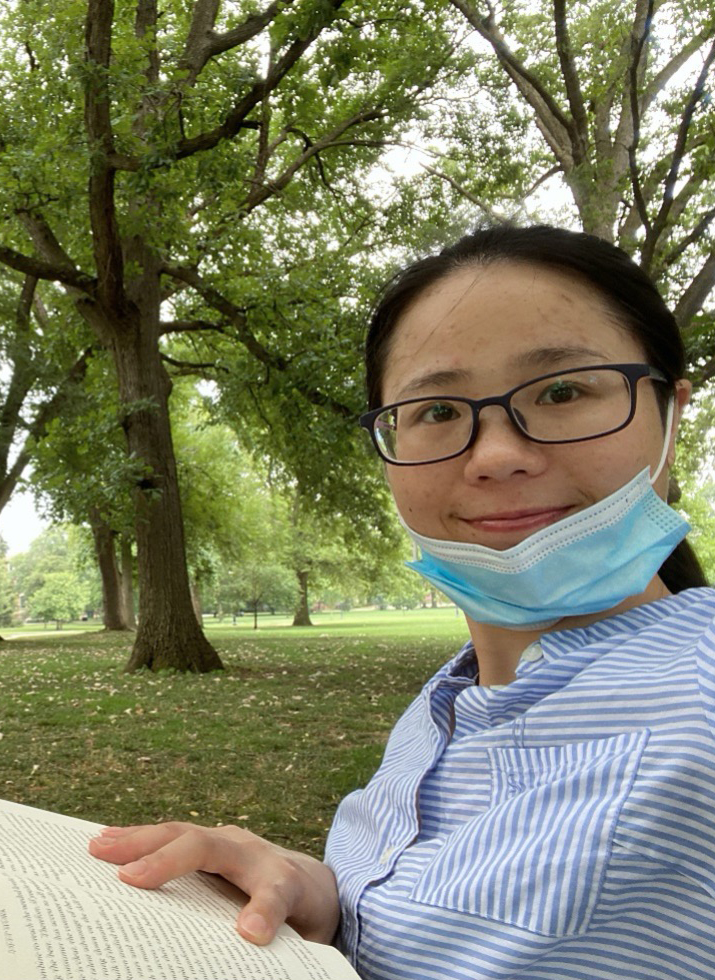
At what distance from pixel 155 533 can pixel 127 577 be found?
60.6 feet

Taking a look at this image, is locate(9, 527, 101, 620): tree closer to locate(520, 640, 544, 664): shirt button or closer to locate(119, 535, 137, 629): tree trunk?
locate(119, 535, 137, 629): tree trunk

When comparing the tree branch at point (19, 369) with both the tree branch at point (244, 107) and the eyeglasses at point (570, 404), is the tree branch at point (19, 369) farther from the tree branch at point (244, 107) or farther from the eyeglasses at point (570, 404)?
the eyeglasses at point (570, 404)

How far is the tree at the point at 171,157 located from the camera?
7.71 m

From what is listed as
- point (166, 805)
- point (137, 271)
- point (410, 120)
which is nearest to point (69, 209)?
point (137, 271)

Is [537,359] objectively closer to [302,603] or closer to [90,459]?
[90,459]

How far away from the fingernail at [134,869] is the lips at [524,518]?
0.69 meters

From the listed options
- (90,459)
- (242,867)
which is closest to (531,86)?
(90,459)

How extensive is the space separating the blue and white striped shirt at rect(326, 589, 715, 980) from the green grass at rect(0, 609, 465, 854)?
3.76 m

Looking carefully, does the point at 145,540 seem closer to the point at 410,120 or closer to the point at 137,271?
the point at 137,271

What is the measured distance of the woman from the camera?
0.94 meters

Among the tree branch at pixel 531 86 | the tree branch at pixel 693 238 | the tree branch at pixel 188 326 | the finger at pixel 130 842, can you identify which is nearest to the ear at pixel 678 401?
the finger at pixel 130 842

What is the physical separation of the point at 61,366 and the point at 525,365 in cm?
1719

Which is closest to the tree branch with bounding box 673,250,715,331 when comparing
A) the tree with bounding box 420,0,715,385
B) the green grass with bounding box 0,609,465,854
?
the tree with bounding box 420,0,715,385

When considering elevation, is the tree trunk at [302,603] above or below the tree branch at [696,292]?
below
